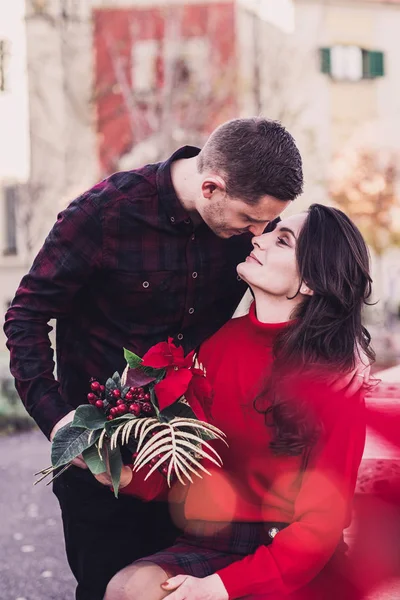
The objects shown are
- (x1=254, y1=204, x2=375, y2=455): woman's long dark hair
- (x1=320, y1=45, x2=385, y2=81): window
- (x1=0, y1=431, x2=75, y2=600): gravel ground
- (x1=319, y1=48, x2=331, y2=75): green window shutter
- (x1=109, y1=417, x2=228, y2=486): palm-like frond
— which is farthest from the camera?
(x1=320, y1=45, x2=385, y2=81): window

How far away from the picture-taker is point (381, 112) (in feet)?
78.4

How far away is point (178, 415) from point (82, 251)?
747 mm

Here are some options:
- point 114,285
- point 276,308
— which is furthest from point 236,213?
point 114,285

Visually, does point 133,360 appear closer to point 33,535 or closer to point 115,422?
point 115,422

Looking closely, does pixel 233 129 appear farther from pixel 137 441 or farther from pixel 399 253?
pixel 399 253

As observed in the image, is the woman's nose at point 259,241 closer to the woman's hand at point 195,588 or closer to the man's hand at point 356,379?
the man's hand at point 356,379

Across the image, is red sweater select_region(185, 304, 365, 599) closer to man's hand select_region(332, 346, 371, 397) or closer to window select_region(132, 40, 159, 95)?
man's hand select_region(332, 346, 371, 397)

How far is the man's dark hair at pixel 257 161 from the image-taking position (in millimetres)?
2930

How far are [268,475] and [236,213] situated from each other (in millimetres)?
833

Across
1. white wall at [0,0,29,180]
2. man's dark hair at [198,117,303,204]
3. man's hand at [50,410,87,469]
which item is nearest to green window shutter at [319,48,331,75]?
white wall at [0,0,29,180]

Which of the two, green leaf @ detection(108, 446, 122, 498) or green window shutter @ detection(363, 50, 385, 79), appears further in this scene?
green window shutter @ detection(363, 50, 385, 79)

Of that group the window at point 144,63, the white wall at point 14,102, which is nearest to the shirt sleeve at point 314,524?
the white wall at point 14,102

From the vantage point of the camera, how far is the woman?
8.54ft

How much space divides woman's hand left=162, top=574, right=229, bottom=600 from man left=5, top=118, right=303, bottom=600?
62cm
